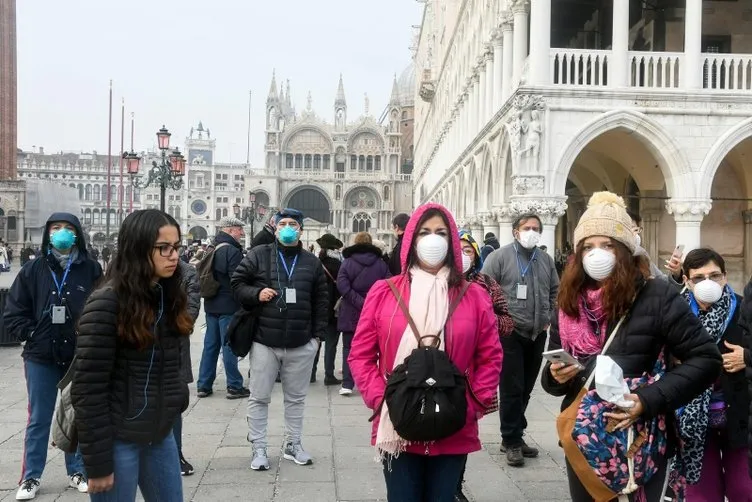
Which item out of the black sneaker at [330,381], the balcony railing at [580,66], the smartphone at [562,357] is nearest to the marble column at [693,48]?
the balcony railing at [580,66]

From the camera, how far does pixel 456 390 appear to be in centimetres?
283

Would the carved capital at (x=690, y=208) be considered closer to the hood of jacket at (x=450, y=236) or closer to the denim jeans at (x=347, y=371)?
the denim jeans at (x=347, y=371)

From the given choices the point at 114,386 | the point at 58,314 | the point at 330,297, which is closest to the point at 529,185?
the point at 330,297

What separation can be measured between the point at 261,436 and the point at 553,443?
2.45 m

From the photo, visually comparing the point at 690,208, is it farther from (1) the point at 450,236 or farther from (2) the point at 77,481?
(2) the point at 77,481

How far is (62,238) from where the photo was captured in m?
4.39

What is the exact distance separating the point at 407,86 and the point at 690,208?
78.1 metres

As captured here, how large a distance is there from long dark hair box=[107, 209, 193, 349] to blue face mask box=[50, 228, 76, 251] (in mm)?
1526

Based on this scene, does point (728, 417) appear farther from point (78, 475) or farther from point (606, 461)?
point (78, 475)

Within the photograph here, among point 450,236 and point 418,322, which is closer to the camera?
point 418,322

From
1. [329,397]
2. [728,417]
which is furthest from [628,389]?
[329,397]

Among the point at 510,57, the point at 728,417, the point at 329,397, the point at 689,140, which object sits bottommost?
the point at 329,397

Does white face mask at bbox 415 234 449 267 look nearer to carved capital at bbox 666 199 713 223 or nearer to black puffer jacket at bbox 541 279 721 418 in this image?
black puffer jacket at bbox 541 279 721 418

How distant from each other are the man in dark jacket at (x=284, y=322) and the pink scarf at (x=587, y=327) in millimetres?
2673
